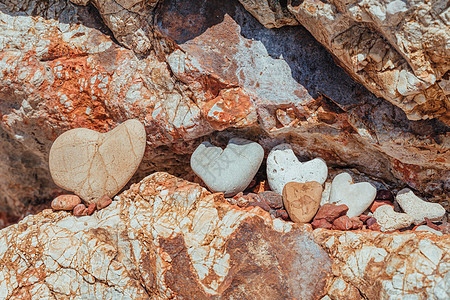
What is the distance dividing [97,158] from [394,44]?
2.24 meters

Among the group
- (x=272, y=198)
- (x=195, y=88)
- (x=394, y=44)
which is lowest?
(x=272, y=198)

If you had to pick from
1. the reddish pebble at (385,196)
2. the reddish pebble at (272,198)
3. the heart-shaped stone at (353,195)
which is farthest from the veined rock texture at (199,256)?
the reddish pebble at (385,196)

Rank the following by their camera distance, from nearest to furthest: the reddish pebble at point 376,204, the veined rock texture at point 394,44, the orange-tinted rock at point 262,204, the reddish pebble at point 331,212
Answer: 1. the veined rock texture at point 394,44
2. the reddish pebble at point 331,212
3. the orange-tinted rock at point 262,204
4. the reddish pebble at point 376,204

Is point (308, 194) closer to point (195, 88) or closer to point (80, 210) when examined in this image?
point (195, 88)

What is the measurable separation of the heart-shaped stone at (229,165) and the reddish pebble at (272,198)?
0.16 metres

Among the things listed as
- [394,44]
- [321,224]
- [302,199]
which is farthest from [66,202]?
[394,44]

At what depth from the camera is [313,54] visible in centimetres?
292

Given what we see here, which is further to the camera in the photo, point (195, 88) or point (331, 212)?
point (195, 88)

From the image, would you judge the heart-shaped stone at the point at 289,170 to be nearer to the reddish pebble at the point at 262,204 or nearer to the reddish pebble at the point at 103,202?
the reddish pebble at the point at 262,204

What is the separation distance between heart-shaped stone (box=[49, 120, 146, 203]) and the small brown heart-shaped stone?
46.8 inches

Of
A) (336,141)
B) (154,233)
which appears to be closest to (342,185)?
(336,141)

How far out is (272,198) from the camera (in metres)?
3.07

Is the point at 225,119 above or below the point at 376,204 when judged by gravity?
above

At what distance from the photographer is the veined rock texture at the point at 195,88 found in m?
2.85
